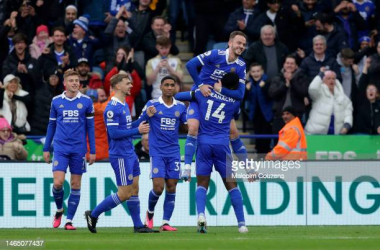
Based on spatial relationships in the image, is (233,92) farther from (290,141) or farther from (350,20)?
(350,20)

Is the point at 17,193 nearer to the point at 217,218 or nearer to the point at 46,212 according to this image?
the point at 46,212

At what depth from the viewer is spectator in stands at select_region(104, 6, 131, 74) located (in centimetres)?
2350

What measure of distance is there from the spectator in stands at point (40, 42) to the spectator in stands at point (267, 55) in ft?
13.8

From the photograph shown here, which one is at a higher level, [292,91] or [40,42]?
[40,42]

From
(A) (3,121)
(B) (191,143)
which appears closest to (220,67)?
(B) (191,143)

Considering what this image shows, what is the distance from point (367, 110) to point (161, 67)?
425 cm

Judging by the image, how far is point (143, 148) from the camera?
21406 mm

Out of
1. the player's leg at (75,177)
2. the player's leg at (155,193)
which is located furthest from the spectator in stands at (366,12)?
the player's leg at (75,177)

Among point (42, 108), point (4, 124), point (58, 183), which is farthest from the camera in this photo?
point (42, 108)

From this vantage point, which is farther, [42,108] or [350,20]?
[350,20]

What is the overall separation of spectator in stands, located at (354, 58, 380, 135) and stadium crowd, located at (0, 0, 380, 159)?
0.02m

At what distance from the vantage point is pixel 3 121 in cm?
2067

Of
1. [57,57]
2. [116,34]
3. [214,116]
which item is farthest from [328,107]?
[214,116]

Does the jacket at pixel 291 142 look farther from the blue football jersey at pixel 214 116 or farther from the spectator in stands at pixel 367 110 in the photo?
the blue football jersey at pixel 214 116
